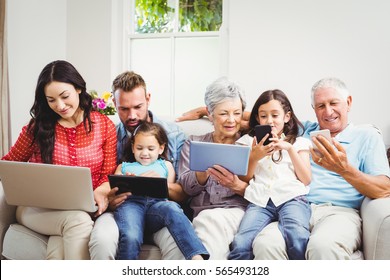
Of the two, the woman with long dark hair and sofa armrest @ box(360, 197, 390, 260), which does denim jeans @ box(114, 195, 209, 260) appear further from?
sofa armrest @ box(360, 197, 390, 260)

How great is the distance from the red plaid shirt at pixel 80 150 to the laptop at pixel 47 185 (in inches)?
10.3

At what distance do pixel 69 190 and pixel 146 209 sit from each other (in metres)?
0.33

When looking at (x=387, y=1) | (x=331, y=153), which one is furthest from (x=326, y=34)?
(x=331, y=153)

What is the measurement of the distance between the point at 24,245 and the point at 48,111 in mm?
604

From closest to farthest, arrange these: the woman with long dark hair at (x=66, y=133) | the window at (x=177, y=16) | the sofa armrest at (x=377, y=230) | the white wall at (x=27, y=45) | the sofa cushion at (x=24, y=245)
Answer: the sofa armrest at (x=377, y=230), the sofa cushion at (x=24, y=245), the woman with long dark hair at (x=66, y=133), the white wall at (x=27, y=45), the window at (x=177, y=16)

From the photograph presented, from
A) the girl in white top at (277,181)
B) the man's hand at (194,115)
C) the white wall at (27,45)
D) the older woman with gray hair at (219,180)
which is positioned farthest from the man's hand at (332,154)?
the white wall at (27,45)

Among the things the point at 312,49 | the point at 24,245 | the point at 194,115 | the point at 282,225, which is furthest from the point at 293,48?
the point at 24,245

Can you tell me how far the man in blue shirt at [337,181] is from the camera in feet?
4.99

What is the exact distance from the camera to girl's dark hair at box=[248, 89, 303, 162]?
189 cm

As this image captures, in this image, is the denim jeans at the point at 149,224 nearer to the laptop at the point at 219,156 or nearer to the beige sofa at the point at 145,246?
the beige sofa at the point at 145,246

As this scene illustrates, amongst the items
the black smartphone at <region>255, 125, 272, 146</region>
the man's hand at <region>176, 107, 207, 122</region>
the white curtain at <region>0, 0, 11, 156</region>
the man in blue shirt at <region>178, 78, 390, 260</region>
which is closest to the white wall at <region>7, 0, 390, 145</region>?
the white curtain at <region>0, 0, 11, 156</region>

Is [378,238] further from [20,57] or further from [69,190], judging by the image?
[20,57]

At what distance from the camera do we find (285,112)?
6.29 ft

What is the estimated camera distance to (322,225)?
1.61m
